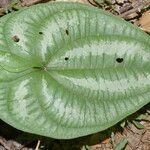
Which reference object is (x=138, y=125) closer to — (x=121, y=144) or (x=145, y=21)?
(x=121, y=144)

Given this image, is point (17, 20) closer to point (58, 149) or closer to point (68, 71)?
point (68, 71)

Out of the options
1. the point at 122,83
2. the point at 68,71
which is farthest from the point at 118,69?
the point at 68,71

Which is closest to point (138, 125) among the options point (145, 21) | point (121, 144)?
point (121, 144)

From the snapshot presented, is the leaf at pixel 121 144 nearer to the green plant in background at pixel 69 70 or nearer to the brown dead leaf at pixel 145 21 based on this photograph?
the green plant in background at pixel 69 70

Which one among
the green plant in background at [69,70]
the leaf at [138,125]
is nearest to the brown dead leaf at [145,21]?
the green plant in background at [69,70]

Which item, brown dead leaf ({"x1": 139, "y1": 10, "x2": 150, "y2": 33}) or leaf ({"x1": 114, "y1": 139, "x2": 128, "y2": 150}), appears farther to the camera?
brown dead leaf ({"x1": 139, "y1": 10, "x2": 150, "y2": 33})

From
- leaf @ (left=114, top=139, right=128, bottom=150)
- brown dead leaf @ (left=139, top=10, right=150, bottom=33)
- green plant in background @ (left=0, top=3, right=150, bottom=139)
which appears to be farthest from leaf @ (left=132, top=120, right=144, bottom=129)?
brown dead leaf @ (left=139, top=10, right=150, bottom=33)

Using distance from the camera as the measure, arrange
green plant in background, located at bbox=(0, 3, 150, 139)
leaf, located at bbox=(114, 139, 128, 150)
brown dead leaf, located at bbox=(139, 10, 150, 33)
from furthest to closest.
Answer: brown dead leaf, located at bbox=(139, 10, 150, 33), leaf, located at bbox=(114, 139, 128, 150), green plant in background, located at bbox=(0, 3, 150, 139)

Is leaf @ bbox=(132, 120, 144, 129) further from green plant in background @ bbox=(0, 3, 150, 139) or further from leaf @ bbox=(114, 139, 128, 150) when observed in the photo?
green plant in background @ bbox=(0, 3, 150, 139)
